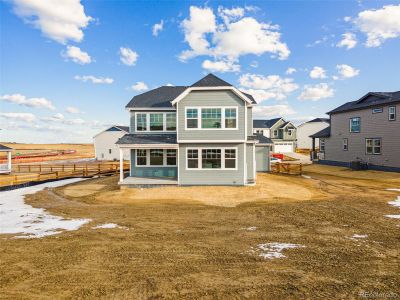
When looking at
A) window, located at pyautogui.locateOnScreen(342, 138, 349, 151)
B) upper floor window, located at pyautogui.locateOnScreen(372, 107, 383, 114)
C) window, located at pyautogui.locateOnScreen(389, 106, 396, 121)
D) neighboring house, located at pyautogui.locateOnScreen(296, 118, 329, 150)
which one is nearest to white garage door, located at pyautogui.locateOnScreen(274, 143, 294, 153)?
neighboring house, located at pyautogui.locateOnScreen(296, 118, 329, 150)

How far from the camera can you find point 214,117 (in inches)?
742

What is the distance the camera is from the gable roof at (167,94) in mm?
18812

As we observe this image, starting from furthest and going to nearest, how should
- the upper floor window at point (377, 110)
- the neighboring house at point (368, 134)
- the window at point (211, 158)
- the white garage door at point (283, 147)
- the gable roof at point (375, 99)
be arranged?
the white garage door at point (283, 147) → the upper floor window at point (377, 110) → the gable roof at point (375, 99) → the neighboring house at point (368, 134) → the window at point (211, 158)

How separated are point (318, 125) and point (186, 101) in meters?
60.5

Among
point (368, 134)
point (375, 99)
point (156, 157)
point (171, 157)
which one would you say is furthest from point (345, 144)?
point (156, 157)

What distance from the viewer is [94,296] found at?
554 cm

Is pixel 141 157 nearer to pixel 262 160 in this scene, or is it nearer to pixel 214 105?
pixel 214 105

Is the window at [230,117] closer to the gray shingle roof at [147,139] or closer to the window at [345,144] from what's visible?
the gray shingle roof at [147,139]

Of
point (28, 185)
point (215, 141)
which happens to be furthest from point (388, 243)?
point (28, 185)

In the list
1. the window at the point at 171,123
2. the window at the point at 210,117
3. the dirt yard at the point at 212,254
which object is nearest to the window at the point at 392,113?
the dirt yard at the point at 212,254

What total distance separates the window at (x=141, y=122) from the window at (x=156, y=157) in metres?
2.46

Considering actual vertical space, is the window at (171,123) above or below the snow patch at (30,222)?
above

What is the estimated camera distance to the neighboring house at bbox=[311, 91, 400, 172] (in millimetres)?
26789

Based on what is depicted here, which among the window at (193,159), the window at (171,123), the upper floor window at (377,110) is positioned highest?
the upper floor window at (377,110)
